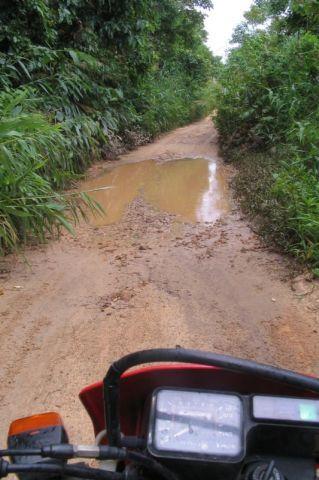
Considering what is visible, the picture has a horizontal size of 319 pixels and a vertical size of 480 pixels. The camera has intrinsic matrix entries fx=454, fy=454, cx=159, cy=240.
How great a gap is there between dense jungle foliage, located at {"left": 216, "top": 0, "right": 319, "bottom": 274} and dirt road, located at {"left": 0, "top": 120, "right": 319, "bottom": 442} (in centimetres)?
43

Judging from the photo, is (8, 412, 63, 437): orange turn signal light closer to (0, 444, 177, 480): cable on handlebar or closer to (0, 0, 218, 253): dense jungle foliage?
(0, 444, 177, 480): cable on handlebar

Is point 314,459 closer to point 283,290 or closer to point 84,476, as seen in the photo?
point 84,476

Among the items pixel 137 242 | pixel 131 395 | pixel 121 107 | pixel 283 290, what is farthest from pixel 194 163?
pixel 131 395

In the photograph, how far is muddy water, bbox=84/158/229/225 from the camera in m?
6.54

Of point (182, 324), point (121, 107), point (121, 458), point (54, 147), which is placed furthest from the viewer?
point (121, 107)

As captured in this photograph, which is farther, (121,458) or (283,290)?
(283,290)

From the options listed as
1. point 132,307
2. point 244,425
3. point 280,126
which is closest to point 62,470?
point 244,425

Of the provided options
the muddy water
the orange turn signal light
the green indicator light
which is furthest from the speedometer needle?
the muddy water

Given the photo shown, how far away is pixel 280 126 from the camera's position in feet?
27.6

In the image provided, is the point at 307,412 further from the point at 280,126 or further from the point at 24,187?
the point at 280,126

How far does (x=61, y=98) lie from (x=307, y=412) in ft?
25.1

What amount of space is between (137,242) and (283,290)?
193cm

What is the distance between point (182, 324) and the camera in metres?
3.57

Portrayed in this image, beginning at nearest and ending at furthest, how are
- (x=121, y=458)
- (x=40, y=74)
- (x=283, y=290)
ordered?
(x=121, y=458)
(x=283, y=290)
(x=40, y=74)
